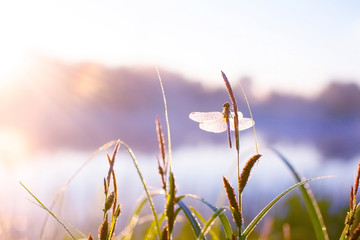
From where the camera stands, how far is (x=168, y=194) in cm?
110

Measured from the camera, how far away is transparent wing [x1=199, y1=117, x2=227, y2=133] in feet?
4.27

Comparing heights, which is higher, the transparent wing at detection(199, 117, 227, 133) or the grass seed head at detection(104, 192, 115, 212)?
the transparent wing at detection(199, 117, 227, 133)

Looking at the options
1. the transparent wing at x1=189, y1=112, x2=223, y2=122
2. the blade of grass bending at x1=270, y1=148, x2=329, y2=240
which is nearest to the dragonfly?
the transparent wing at x1=189, y1=112, x2=223, y2=122

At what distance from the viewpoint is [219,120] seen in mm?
1320

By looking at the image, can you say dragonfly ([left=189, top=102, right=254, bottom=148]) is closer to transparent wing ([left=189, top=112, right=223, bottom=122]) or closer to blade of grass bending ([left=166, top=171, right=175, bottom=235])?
transparent wing ([left=189, top=112, right=223, bottom=122])

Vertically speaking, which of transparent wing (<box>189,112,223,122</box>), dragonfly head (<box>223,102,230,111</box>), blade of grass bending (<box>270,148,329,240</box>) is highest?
dragonfly head (<box>223,102,230,111</box>)

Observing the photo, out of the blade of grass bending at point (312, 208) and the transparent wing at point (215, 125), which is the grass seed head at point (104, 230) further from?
the blade of grass bending at point (312, 208)

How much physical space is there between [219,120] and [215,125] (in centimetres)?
2

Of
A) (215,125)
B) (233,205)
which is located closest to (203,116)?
(215,125)

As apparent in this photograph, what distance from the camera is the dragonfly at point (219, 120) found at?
127cm

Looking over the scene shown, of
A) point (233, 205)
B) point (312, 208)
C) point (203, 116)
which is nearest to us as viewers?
point (233, 205)

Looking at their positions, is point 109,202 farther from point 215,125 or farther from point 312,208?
point 312,208

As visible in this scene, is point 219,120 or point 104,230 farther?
point 219,120

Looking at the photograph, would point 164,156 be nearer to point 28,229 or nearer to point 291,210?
point 28,229
